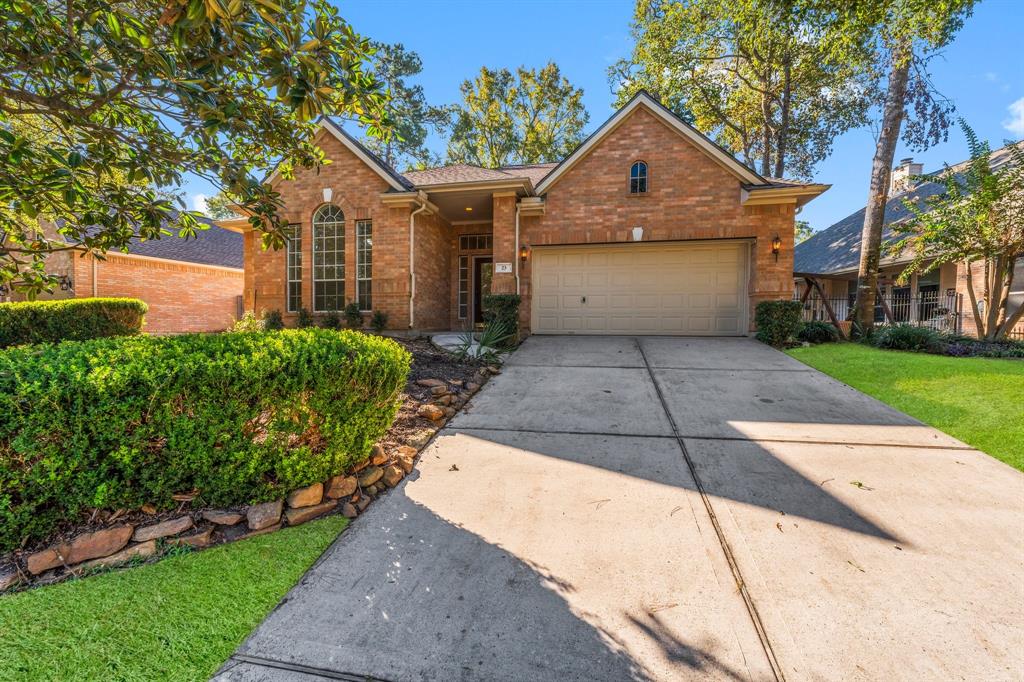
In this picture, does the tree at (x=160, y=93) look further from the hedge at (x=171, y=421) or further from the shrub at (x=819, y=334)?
the shrub at (x=819, y=334)

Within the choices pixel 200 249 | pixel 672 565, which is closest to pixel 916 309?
pixel 672 565

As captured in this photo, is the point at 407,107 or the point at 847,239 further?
the point at 407,107

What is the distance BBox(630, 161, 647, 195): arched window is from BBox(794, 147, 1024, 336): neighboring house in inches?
185

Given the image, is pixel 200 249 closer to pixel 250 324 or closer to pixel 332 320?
pixel 250 324

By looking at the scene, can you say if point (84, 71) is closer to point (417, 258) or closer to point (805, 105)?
point (417, 258)

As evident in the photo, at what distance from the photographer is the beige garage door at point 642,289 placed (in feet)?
32.9

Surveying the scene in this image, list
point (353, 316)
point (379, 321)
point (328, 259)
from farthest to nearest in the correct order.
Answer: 1. point (328, 259)
2. point (353, 316)
3. point (379, 321)

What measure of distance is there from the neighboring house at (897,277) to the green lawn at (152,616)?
491 inches

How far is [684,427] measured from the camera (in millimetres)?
4375

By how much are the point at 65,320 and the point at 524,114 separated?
2176 cm

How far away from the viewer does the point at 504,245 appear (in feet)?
32.5

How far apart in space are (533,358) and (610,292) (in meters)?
3.66

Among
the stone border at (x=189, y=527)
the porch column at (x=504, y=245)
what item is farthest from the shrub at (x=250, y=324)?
the stone border at (x=189, y=527)

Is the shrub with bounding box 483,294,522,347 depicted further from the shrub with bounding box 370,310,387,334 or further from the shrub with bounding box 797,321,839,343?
the shrub with bounding box 797,321,839,343
